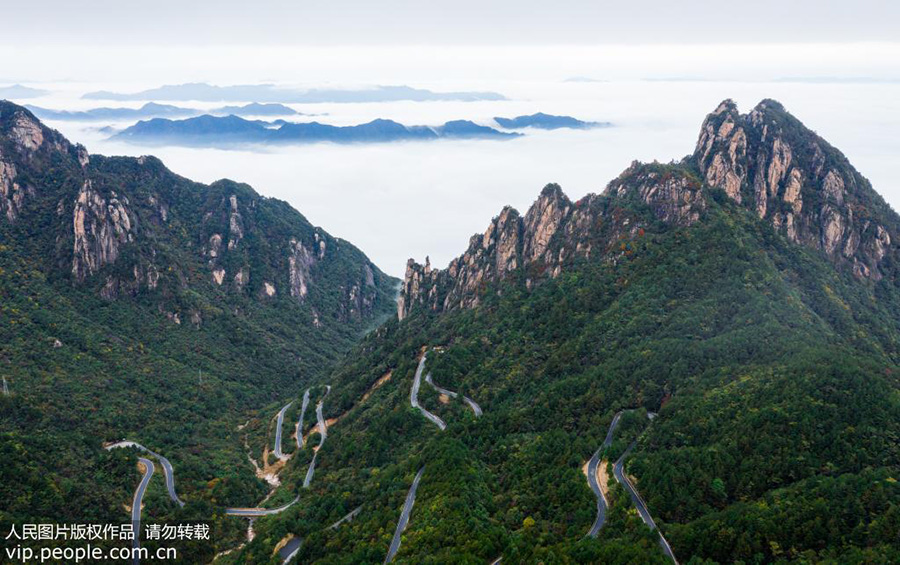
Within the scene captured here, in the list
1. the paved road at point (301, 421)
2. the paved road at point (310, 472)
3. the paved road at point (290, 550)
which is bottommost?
the paved road at point (301, 421)

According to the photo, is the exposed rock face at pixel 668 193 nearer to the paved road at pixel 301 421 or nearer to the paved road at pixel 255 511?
the paved road at pixel 301 421

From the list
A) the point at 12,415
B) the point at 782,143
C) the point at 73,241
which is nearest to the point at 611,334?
Answer: the point at 782,143

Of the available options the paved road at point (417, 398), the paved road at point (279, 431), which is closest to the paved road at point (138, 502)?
the paved road at point (279, 431)

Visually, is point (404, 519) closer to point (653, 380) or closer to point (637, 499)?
point (637, 499)

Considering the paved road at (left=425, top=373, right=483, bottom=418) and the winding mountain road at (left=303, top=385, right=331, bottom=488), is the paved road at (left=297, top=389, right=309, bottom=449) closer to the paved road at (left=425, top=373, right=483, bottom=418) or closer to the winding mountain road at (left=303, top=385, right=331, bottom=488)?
the winding mountain road at (left=303, top=385, right=331, bottom=488)

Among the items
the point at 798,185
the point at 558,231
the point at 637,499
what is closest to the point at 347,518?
the point at 637,499

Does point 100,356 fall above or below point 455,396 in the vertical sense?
below

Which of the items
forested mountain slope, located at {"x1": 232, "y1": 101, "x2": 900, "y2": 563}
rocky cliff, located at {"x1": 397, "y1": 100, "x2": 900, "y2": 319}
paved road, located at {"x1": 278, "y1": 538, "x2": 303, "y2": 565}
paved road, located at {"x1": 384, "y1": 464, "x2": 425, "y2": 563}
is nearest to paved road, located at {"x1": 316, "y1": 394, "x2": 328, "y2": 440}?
forested mountain slope, located at {"x1": 232, "y1": 101, "x2": 900, "y2": 563}
